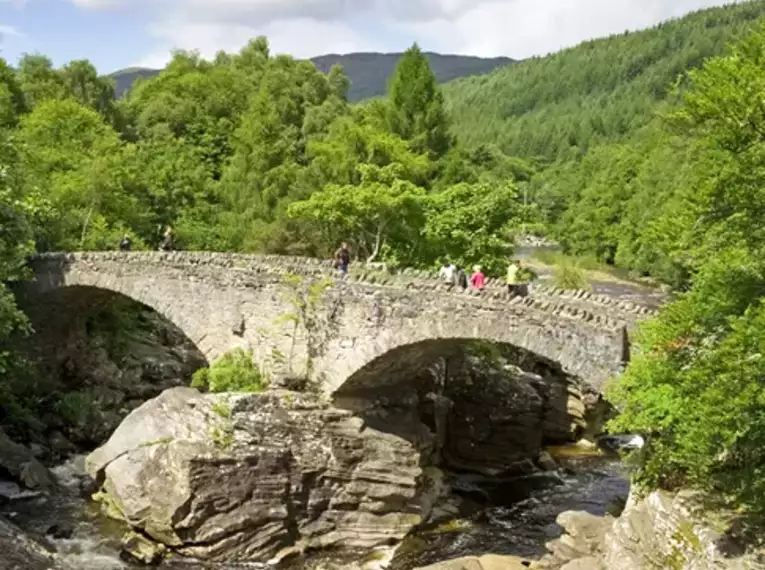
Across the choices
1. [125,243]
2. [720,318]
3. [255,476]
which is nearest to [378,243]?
[125,243]

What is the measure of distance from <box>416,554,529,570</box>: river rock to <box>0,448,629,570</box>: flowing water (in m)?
2.97

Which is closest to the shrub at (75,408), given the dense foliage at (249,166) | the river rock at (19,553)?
the dense foliage at (249,166)

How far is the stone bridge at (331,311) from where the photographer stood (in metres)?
20.8

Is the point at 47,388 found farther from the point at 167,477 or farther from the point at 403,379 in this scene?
the point at 403,379

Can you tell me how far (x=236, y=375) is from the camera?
28516 millimetres

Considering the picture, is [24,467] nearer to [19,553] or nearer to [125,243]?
[19,553]

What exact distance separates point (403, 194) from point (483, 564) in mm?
16980

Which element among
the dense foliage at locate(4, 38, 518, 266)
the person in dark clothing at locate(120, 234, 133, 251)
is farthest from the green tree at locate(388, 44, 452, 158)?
the person in dark clothing at locate(120, 234, 133, 251)

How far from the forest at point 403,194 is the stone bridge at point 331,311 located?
2.39m

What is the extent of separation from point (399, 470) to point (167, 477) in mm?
7400

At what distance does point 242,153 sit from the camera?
51.1 metres

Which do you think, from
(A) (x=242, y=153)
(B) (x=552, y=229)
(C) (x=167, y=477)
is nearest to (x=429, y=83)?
(A) (x=242, y=153)

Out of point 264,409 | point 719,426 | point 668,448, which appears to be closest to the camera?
point 719,426

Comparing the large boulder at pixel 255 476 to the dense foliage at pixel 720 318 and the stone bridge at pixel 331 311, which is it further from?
the dense foliage at pixel 720 318
